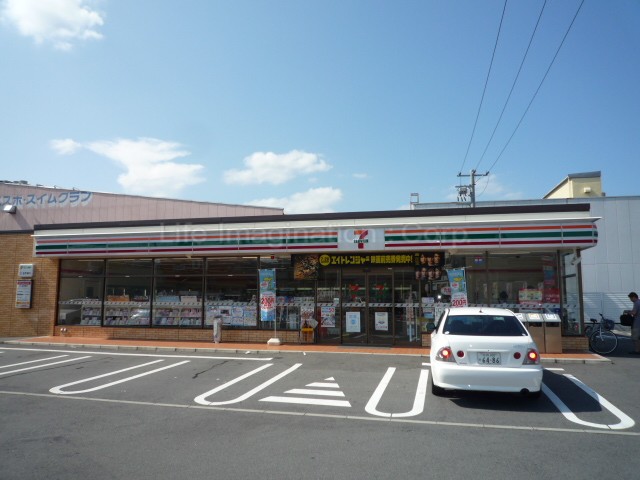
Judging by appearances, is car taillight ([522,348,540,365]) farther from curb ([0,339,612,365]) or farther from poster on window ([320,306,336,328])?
poster on window ([320,306,336,328])

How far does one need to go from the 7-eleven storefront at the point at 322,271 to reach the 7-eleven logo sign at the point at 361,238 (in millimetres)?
43

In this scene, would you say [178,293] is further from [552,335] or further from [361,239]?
[552,335]

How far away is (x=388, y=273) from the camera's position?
14.9m

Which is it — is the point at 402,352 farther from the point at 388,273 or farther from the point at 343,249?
the point at 343,249

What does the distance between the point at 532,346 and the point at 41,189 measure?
25.5m

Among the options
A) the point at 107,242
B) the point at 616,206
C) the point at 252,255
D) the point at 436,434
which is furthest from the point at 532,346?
the point at 616,206

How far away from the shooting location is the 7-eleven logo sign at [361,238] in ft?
47.2

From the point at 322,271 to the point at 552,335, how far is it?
22.8 ft

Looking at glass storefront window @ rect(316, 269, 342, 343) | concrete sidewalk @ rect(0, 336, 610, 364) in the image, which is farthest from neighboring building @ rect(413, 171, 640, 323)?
glass storefront window @ rect(316, 269, 342, 343)

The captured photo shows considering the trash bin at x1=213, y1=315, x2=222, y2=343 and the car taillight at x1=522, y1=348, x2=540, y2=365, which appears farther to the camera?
the trash bin at x1=213, y1=315, x2=222, y2=343

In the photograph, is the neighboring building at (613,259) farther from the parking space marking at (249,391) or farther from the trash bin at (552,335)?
the parking space marking at (249,391)

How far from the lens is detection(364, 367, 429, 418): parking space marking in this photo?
291 inches

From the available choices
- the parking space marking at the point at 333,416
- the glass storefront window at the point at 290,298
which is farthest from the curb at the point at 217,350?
the parking space marking at the point at 333,416

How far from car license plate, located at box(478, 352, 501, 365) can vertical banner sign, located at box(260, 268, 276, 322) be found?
29.1 ft
